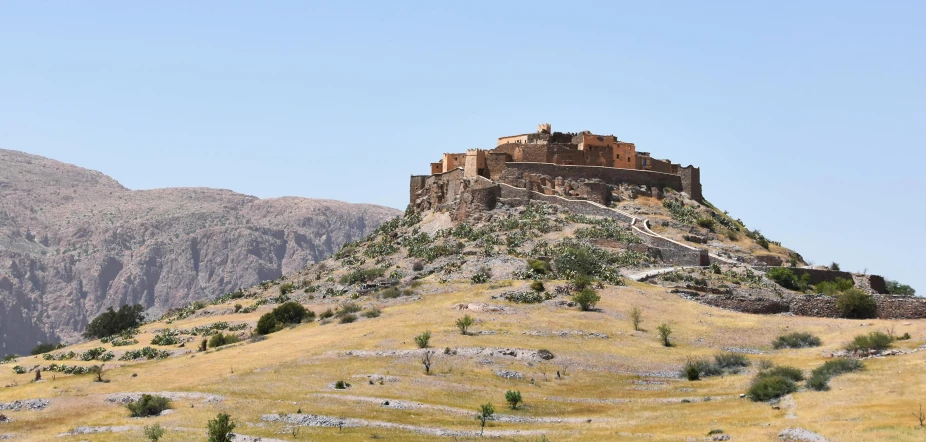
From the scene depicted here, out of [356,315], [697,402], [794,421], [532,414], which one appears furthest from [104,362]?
[794,421]

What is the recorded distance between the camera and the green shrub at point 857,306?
6000 cm

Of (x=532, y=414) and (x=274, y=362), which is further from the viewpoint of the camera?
(x=274, y=362)

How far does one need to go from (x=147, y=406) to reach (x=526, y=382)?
16.1 m

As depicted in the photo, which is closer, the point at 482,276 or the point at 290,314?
the point at 290,314

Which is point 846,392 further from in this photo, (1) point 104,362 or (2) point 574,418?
(1) point 104,362

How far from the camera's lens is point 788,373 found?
42.3 metres

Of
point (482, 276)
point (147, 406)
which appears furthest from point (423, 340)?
point (482, 276)

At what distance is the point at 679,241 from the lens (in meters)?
81.4

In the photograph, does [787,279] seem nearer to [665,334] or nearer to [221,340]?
[665,334]

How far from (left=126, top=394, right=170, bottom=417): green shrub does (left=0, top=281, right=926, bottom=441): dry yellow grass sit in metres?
0.66

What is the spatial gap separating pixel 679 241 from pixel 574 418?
44209mm

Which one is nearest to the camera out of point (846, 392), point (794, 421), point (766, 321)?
point (794, 421)

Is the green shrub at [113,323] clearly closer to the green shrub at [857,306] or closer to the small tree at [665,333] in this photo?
the small tree at [665,333]

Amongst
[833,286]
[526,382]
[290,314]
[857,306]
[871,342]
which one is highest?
[833,286]
